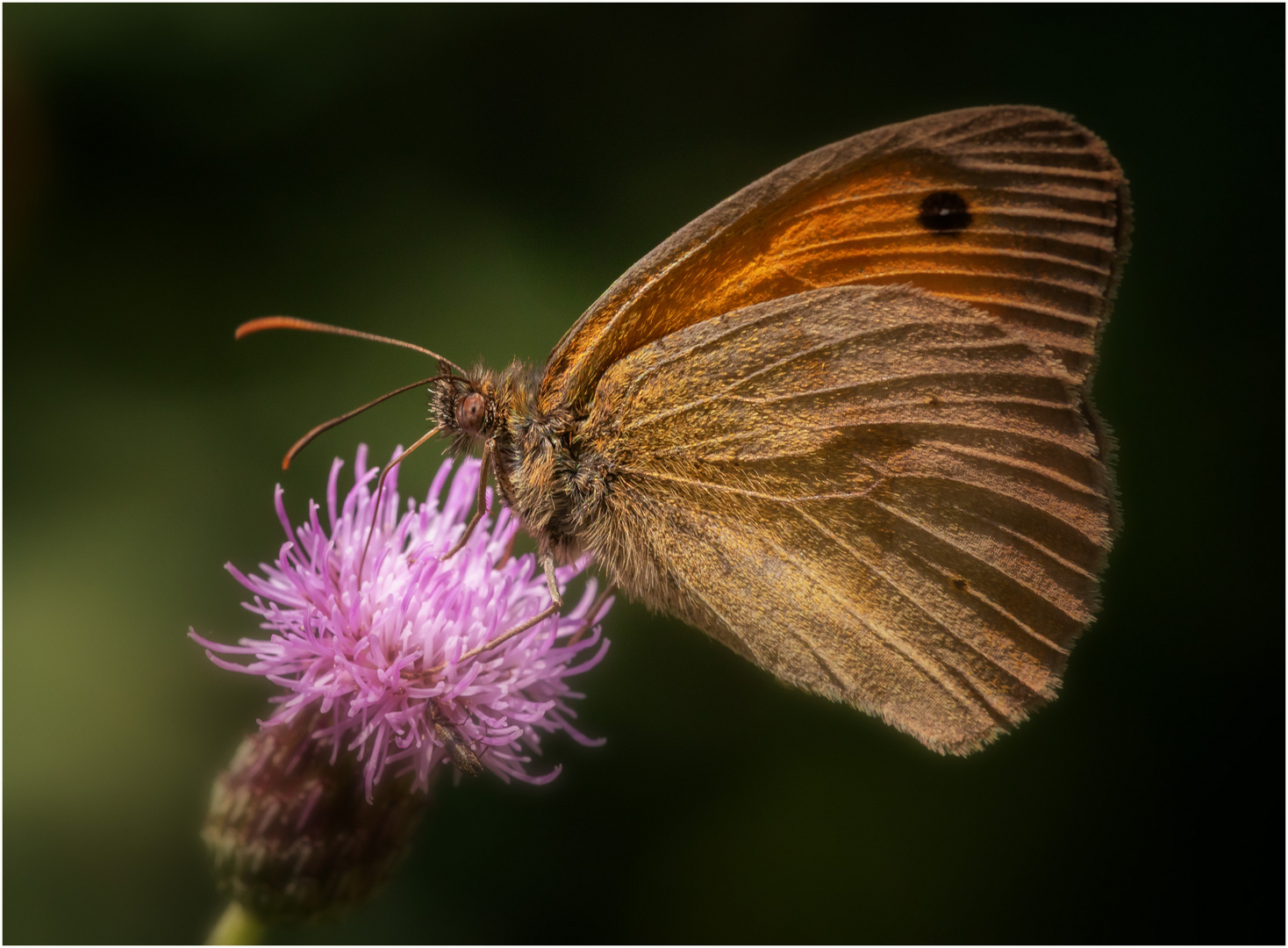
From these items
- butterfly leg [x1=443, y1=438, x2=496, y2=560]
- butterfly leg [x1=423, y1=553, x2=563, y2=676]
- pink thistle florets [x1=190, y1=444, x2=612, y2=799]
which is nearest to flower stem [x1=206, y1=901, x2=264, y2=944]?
pink thistle florets [x1=190, y1=444, x2=612, y2=799]

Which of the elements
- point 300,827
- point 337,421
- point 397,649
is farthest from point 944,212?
point 300,827

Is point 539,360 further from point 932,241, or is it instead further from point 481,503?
point 932,241

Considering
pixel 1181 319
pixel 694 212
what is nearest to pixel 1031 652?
pixel 1181 319

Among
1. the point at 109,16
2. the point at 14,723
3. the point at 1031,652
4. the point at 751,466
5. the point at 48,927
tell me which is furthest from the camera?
the point at 109,16

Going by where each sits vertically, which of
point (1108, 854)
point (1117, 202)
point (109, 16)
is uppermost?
point (109, 16)

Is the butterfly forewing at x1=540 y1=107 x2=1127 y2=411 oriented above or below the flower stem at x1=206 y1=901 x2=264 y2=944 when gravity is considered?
above

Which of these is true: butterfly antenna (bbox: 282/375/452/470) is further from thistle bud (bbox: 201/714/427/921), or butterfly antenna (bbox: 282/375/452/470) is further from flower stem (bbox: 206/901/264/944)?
flower stem (bbox: 206/901/264/944)

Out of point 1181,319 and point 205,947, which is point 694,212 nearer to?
point 1181,319

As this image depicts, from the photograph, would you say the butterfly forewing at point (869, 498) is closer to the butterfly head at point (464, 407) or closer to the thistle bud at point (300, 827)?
the butterfly head at point (464, 407)
